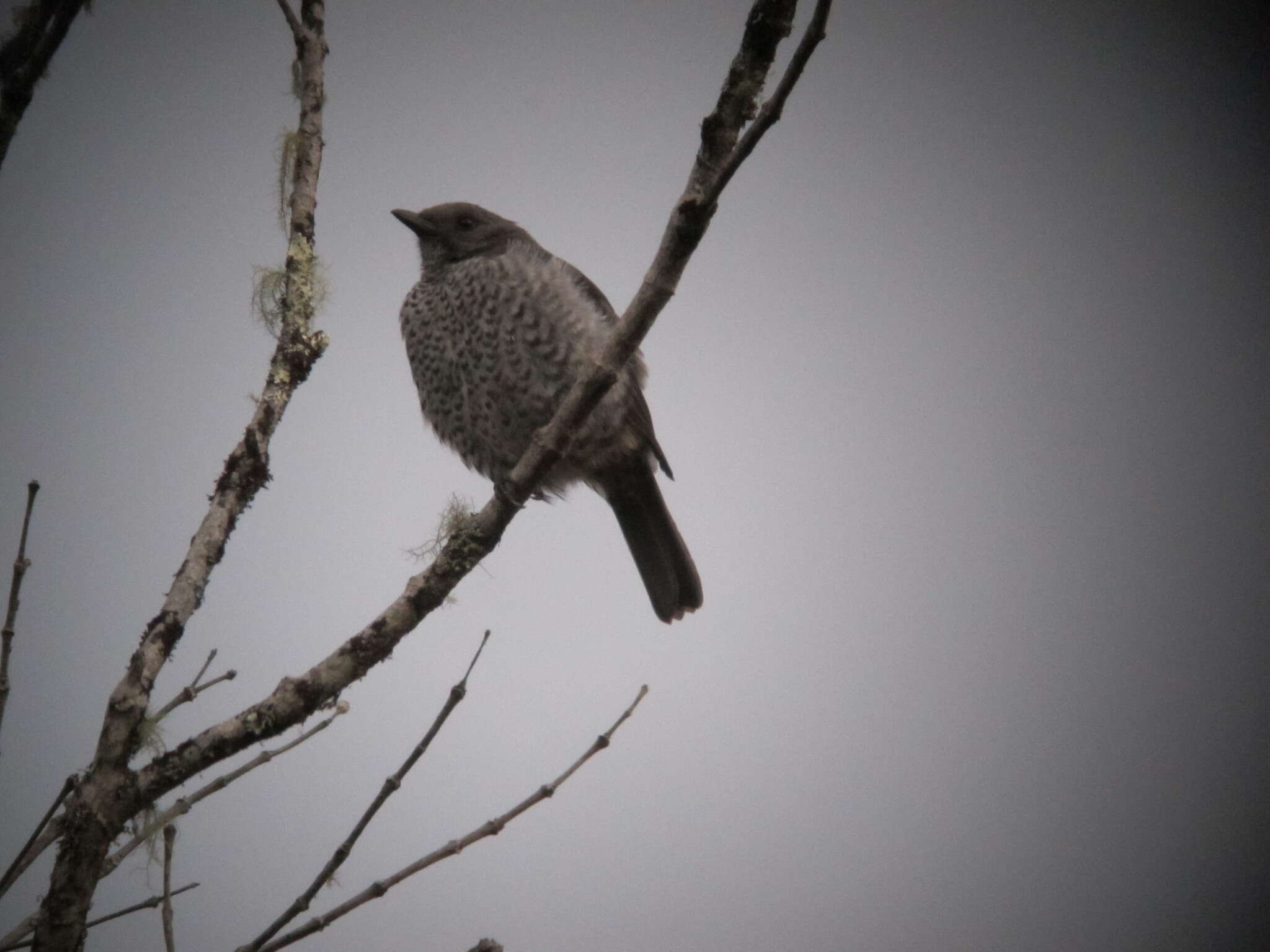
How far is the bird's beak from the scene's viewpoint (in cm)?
496

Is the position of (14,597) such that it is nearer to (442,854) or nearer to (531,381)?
(442,854)

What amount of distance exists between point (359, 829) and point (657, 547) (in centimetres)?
320

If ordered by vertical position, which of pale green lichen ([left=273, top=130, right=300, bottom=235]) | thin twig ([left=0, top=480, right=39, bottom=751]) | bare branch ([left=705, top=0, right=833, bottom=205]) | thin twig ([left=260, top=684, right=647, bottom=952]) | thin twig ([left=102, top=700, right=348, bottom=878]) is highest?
pale green lichen ([left=273, top=130, right=300, bottom=235])

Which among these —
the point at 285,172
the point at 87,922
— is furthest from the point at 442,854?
the point at 285,172

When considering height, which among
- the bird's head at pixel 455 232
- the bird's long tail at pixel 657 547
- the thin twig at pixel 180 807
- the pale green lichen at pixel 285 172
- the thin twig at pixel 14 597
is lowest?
the thin twig at pixel 180 807

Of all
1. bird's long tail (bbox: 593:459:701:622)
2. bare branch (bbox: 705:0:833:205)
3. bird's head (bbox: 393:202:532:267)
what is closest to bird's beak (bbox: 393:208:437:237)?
bird's head (bbox: 393:202:532:267)

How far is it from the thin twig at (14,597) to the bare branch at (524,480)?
396 millimetres

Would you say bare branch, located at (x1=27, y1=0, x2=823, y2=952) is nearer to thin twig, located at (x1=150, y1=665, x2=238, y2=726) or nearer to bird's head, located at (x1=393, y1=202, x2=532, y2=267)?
thin twig, located at (x1=150, y1=665, x2=238, y2=726)

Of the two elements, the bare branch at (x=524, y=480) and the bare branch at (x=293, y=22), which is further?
the bare branch at (x=293, y=22)

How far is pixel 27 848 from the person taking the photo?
138 centimetres

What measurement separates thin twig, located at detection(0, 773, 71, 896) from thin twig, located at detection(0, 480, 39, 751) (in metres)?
0.23

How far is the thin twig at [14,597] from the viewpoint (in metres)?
1.33

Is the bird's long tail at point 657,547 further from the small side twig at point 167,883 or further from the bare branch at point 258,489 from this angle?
the small side twig at point 167,883

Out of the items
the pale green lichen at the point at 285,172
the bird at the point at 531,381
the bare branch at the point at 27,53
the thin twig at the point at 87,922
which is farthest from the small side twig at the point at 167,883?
the bird at the point at 531,381
